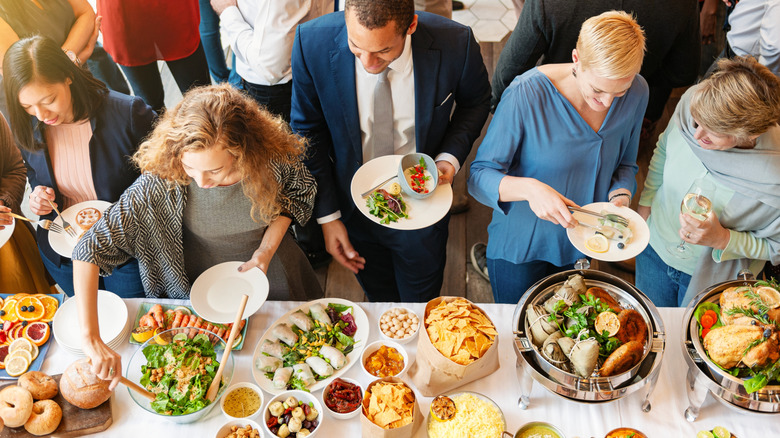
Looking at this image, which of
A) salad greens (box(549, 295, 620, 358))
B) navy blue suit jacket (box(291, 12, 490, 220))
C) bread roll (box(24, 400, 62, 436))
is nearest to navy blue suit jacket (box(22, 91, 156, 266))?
navy blue suit jacket (box(291, 12, 490, 220))

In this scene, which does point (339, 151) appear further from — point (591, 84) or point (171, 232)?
point (591, 84)

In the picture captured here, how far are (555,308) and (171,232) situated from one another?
1455mm

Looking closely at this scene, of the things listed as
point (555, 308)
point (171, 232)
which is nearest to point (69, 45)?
point (171, 232)

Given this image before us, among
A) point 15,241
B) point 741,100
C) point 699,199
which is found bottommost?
point 15,241

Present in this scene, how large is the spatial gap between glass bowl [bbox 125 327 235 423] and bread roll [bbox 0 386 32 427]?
300mm

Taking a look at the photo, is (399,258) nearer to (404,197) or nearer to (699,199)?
(404,197)

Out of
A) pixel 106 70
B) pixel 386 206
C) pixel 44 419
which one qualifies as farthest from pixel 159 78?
pixel 44 419

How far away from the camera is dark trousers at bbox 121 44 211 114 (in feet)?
9.56

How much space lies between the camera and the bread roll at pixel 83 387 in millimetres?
1896

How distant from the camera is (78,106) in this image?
2318mm

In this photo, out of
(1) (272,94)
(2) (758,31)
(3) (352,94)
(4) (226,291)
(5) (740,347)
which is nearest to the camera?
(5) (740,347)

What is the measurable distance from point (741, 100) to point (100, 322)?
2388mm

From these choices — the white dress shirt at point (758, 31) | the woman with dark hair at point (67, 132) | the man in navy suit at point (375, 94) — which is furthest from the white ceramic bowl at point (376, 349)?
the white dress shirt at point (758, 31)

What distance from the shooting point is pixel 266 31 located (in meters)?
2.87
